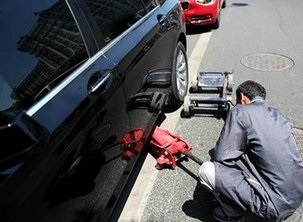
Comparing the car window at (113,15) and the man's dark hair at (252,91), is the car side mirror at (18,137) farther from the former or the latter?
the man's dark hair at (252,91)

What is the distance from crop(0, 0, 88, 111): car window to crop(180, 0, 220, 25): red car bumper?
18.8 ft

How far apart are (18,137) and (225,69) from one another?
4.68m

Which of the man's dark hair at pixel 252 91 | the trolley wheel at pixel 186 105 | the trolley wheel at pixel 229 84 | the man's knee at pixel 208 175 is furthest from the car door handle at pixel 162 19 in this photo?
the man's knee at pixel 208 175

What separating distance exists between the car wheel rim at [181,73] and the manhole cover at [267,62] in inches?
57.1

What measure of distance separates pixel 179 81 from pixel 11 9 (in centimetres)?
282

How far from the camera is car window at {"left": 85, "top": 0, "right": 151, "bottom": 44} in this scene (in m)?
2.61

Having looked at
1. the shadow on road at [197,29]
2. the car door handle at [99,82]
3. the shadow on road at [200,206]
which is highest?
the car door handle at [99,82]

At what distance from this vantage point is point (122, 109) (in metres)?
2.58

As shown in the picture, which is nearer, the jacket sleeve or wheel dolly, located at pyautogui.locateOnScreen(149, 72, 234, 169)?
the jacket sleeve

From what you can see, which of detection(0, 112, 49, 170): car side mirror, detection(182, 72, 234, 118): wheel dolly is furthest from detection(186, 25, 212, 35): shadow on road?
detection(0, 112, 49, 170): car side mirror

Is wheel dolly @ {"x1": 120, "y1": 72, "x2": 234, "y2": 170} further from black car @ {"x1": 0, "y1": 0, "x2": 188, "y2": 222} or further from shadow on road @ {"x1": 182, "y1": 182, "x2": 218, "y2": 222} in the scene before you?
shadow on road @ {"x1": 182, "y1": 182, "x2": 218, "y2": 222}

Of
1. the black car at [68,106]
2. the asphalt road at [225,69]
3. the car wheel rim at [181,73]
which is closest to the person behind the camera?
the black car at [68,106]

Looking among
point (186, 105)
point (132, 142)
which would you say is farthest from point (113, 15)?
point (186, 105)

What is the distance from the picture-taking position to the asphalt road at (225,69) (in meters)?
3.14
